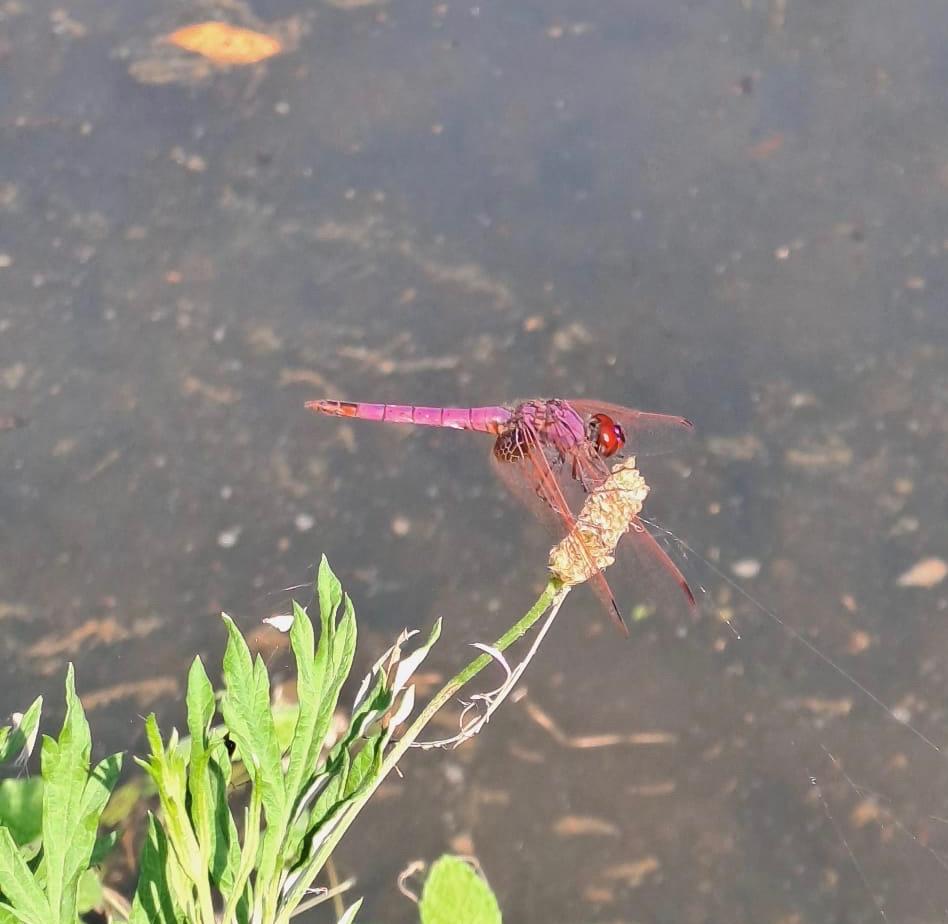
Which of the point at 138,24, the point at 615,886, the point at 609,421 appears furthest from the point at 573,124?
the point at 615,886

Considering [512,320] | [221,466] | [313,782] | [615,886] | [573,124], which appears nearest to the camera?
[313,782]

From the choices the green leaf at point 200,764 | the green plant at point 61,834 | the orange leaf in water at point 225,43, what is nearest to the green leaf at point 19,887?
the green plant at point 61,834

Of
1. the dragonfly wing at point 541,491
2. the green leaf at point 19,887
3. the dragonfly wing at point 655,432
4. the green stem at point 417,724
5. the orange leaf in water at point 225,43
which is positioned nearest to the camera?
the green leaf at point 19,887

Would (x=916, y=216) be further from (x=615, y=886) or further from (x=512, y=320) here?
(x=615, y=886)

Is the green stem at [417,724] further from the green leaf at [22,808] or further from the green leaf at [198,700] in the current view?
the green leaf at [22,808]

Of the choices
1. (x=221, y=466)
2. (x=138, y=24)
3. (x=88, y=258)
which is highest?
(x=138, y=24)

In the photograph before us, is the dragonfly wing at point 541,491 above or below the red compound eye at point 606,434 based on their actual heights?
below
